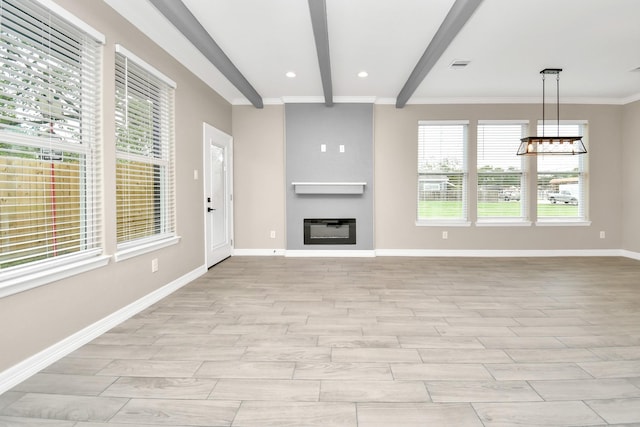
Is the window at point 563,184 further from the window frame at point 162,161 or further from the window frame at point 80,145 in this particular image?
the window frame at point 80,145

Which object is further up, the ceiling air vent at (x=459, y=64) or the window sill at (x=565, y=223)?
the ceiling air vent at (x=459, y=64)

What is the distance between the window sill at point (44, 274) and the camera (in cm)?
189

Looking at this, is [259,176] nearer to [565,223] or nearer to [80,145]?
[80,145]

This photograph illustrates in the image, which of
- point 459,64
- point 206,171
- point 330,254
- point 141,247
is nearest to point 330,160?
point 330,254

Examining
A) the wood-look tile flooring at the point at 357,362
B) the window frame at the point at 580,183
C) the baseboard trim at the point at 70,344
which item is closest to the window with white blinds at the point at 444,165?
the window frame at the point at 580,183

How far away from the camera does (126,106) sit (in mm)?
3023

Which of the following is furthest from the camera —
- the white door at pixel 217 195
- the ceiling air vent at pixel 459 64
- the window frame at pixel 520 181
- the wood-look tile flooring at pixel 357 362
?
the window frame at pixel 520 181

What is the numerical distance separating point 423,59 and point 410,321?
2997mm

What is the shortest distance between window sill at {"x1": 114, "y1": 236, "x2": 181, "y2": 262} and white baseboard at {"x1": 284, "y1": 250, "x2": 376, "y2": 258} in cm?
234

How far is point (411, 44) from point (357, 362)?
10.8 ft

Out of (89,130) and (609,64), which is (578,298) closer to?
(609,64)

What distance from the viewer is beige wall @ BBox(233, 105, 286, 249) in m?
5.81

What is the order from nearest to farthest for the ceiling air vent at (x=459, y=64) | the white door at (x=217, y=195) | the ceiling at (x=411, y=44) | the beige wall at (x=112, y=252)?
the beige wall at (x=112, y=252) → the ceiling at (x=411, y=44) → the ceiling air vent at (x=459, y=64) → the white door at (x=217, y=195)

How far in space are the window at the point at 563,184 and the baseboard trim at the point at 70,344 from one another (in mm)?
6018
